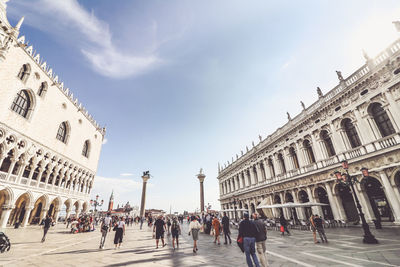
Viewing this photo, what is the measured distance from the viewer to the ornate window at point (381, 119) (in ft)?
43.1

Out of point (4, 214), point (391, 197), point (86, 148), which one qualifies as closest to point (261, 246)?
point (391, 197)

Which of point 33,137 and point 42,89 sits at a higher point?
point 42,89

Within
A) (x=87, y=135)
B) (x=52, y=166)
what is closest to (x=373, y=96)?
(x=52, y=166)

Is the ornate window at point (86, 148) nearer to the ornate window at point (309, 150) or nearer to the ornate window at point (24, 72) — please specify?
the ornate window at point (24, 72)

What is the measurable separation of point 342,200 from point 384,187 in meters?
4.00

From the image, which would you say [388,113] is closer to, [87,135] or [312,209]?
Result: [312,209]

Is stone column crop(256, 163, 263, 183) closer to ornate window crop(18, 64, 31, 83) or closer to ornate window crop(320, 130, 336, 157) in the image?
ornate window crop(320, 130, 336, 157)

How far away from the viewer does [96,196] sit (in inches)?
1559

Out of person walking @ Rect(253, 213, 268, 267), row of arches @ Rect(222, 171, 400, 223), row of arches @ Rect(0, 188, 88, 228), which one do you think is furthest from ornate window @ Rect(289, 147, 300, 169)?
row of arches @ Rect(0, 188, 88, 228)

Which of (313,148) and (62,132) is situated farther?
(62,132)

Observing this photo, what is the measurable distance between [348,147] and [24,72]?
113 ft

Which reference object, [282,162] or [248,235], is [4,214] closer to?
[248,235]

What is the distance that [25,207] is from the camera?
21.1m

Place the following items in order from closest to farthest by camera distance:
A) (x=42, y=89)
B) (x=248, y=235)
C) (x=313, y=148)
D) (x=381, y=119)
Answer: (x=248, y=235) < (x=381, y=119) < (x=313, y=148) < (x=42, y=89)
